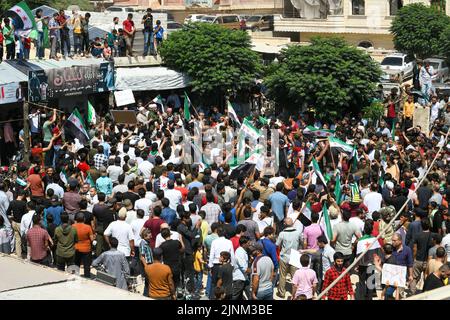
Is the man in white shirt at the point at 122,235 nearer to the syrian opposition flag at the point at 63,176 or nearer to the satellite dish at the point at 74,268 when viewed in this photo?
the satellite dish at the point at 74,268

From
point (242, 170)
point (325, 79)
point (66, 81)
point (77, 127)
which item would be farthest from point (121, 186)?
point (325, 79)

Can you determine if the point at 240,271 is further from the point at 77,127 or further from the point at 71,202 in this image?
the point at 77,127

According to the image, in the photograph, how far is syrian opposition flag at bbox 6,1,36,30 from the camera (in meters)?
26.8

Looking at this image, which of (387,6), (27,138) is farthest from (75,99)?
(387,6)

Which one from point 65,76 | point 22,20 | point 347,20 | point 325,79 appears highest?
point 22,20

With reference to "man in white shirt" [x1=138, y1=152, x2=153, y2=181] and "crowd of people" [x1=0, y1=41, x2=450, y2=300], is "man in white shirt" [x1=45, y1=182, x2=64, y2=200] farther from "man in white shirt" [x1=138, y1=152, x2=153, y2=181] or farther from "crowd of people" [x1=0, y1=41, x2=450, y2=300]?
"man in white shirt" [x1=138, y1=152, x2=153, y2=181]

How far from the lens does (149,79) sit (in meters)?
30.7

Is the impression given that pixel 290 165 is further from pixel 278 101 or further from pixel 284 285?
pixel 278 101

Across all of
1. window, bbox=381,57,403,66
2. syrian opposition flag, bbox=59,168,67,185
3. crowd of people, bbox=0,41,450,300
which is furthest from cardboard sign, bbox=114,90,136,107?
window, bbox=381,57,403,66

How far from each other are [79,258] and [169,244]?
6.15ft

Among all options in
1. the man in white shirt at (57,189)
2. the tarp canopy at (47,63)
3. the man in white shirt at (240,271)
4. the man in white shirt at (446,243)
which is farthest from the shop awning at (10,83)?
the man in white shirt at (446,243)

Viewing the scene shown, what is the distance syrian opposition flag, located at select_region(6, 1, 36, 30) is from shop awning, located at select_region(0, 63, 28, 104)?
4.62 feet

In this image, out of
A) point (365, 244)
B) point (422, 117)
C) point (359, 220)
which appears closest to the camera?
point (365, 244)

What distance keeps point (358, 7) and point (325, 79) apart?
22.9m
